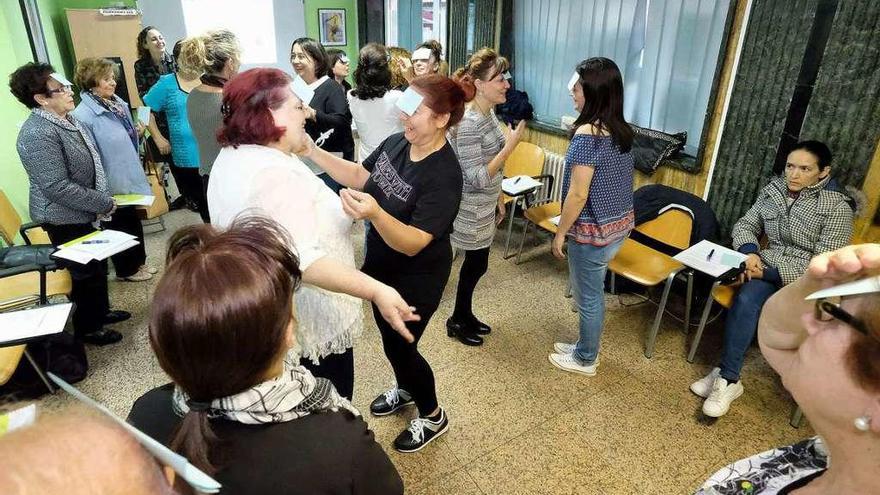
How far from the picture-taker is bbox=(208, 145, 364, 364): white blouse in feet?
4.24

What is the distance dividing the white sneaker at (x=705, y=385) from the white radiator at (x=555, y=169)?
6.38 ft

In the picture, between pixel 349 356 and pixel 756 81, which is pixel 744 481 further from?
pixel 756 81

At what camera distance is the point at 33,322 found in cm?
185

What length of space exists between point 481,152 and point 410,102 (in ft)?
2.88

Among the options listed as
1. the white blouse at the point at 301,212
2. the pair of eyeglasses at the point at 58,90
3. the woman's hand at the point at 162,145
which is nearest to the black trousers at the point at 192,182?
the woman's hand at the point at 162,145

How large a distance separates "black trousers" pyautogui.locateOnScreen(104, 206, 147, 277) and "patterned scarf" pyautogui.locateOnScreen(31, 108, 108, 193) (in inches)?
13.1

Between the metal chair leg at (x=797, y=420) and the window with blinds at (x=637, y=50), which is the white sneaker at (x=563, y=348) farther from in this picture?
the window with blinds at (x=637, y=50)

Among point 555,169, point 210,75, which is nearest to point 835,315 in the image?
point 210,75

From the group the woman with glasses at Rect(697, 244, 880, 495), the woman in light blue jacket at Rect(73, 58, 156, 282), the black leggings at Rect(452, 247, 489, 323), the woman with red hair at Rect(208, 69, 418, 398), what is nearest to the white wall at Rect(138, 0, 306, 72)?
the woman in light blue jacket at Rect(73, 58, 156, 282)

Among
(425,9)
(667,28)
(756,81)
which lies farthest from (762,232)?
(425,9)

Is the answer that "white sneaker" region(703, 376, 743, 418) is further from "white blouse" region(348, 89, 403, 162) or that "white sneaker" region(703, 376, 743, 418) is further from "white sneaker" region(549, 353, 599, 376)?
"white blouse" region(348, 89, 403, 162)

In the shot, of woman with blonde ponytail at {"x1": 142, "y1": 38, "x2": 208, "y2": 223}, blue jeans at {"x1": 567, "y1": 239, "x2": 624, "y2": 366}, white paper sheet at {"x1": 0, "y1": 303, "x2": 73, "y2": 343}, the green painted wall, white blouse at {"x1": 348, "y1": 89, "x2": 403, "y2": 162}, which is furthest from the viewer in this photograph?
the green painted wall

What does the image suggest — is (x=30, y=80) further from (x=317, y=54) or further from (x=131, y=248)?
(x=317, y=54)

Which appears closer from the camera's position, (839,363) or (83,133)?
(839,363)
